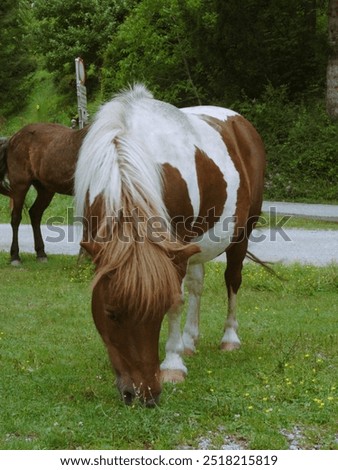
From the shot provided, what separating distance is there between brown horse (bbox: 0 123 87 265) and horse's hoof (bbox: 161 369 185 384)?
205 inches

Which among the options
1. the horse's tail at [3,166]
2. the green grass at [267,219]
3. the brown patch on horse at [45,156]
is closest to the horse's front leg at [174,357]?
the brown patch on horse at [45,156]

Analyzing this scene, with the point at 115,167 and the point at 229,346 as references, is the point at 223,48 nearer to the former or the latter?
the point at 229,346

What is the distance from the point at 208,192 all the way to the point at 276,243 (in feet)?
26.1

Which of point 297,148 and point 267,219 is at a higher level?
point 297,148

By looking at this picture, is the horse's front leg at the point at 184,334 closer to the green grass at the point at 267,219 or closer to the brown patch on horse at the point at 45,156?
the brown patch on horse at the point at 45,156

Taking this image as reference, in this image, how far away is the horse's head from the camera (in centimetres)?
396

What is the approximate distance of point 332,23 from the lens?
1897 cm

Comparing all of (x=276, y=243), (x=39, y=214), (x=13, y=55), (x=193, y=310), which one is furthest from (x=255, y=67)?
(x=193, y=310)

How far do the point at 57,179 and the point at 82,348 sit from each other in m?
4.43

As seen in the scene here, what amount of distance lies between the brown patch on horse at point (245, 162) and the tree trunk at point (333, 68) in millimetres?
13406

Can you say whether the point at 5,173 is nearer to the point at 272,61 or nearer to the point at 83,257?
the point at 83,257

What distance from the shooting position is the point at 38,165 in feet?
34.7

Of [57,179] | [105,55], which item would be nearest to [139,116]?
[57,179]

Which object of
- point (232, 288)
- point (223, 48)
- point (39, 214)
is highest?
point (232, 288)
